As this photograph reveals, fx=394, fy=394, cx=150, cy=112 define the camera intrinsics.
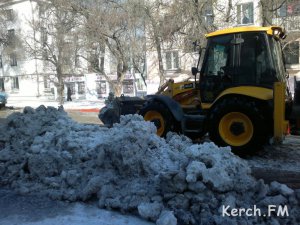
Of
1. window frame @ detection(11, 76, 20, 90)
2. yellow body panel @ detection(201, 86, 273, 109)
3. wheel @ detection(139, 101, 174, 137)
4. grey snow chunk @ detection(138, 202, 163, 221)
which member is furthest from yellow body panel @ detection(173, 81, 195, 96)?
window frame @ detection(11, 76, 20, 90)

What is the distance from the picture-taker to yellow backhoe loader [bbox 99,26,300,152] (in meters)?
7.34

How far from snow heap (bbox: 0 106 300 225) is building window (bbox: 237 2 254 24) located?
17.2 m

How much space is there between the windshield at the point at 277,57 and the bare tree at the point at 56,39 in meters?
18.3

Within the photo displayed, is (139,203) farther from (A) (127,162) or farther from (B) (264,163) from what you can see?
(B) (264,163)

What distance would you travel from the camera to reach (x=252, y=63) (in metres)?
7.71

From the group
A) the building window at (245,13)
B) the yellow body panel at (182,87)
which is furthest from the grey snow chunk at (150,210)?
the building window at (245,13)

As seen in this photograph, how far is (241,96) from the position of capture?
24.8 feet

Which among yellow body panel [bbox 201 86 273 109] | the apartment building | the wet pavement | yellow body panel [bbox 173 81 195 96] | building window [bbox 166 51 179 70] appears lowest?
the wet pavement

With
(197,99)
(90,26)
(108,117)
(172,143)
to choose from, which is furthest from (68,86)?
(172,143)

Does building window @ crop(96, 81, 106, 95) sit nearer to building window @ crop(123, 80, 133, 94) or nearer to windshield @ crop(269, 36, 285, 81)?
building window @ crop(123, 80, 133, 94)

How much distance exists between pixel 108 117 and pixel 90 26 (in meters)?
12.8

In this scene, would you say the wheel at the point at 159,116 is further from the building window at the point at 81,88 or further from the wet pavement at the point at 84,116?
the building window at the point at 81,88

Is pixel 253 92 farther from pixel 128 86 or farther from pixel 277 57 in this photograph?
pixel 128 86

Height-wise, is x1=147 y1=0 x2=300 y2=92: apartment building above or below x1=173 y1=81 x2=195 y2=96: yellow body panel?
above
